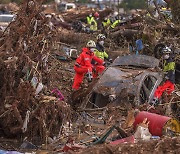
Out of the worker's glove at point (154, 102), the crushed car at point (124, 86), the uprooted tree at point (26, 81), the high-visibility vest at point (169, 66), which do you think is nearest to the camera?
the uprooted tree at point (26, 81)

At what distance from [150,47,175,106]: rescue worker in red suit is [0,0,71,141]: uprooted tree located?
2451 millimetres

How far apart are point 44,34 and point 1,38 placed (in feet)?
2.76

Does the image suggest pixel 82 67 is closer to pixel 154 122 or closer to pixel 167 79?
pixel 167 79

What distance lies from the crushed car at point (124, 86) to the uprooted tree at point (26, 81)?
4.84 ft

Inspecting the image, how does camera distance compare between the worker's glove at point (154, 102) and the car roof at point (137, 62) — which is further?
the car roof at point (137, 62)

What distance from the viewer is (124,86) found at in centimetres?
930

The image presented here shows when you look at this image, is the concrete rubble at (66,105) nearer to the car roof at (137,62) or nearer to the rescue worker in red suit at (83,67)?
the car roof at (137,62)

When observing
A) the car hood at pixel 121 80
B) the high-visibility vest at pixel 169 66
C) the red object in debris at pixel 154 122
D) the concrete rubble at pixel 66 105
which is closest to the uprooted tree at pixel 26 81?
the concrete rubble at pixel 66 105

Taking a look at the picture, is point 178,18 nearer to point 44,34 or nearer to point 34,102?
point 44,34

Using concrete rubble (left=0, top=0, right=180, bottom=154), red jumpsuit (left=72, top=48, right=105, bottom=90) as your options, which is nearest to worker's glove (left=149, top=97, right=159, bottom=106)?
concrete rubble (left=0, top=0, right=180, bottom=154)

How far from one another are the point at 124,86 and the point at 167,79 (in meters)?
1.20

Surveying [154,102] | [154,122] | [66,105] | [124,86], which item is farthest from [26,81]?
[154,102]

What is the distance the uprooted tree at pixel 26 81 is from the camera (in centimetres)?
753

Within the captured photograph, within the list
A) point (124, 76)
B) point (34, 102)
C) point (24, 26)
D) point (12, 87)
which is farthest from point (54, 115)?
point (124, 76)
